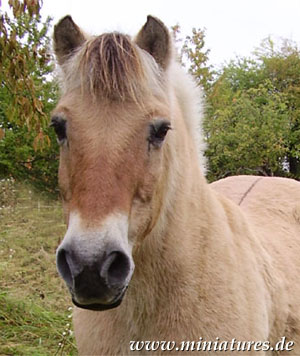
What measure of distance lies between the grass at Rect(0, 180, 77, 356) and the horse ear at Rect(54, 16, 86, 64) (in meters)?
2.50

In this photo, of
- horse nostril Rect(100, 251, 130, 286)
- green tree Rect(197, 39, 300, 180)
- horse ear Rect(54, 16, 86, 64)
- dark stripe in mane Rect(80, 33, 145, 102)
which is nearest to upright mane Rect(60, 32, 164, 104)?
dark stripe in mane Rect(80, 33, 145, 102)

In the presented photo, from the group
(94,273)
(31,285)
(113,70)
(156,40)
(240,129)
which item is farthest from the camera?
(240,129)

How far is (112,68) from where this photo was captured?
1914mm

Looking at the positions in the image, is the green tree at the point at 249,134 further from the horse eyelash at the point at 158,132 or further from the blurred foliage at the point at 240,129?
the horse eyelash at the point at 158,132

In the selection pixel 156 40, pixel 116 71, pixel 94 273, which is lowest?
pixel 94 273

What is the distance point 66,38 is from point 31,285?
172 inches

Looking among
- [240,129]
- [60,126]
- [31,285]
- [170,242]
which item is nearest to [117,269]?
[170,242]

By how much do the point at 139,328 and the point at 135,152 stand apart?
91 centimetres

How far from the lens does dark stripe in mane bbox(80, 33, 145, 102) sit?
188 centimetres

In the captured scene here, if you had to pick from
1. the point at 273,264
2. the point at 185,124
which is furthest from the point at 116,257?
the point at 273,264

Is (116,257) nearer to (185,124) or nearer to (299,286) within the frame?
(185,124)

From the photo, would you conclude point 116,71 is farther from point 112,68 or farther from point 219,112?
point 219,112

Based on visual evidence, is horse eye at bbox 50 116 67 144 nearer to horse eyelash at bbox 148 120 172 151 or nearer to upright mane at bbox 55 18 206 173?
upright mane at bbox 55 18 206 173

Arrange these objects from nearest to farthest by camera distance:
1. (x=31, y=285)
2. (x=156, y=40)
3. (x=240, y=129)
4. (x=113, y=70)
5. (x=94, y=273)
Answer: (x=94, y=273)
(x=113, y=70)
(x=156, y=40)
(x=31, y=285)
(x=240, y=129)
